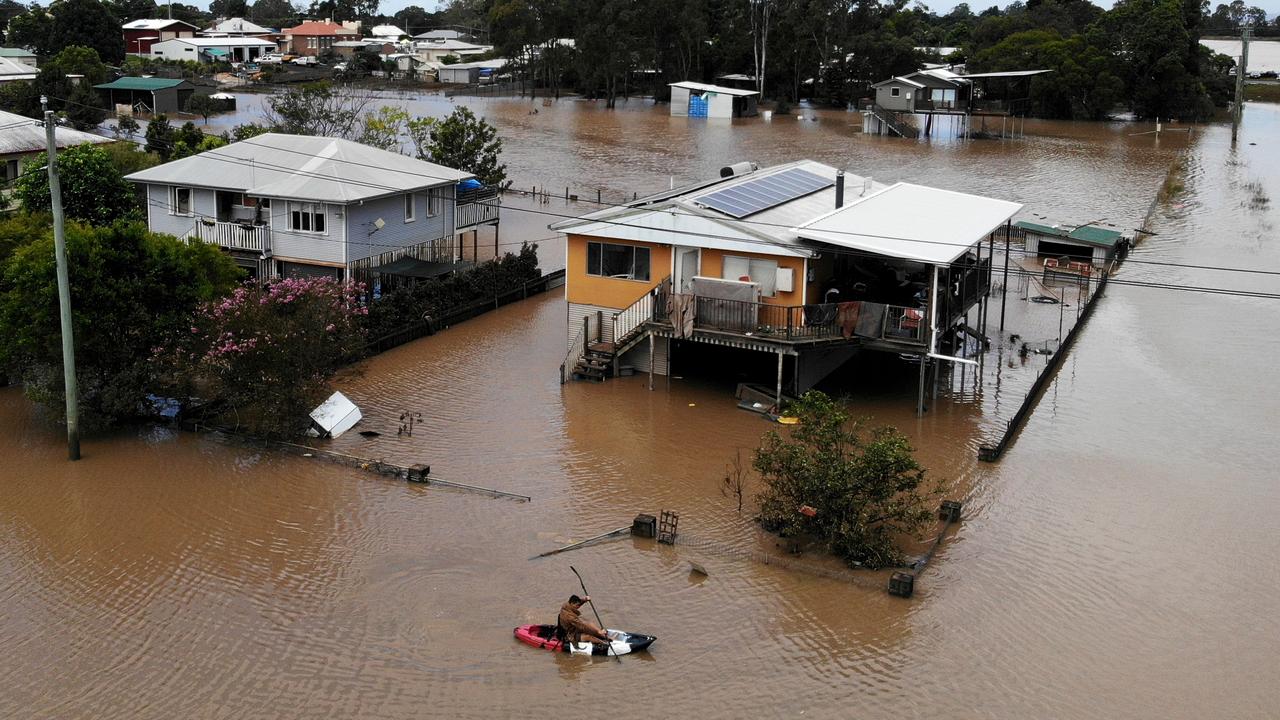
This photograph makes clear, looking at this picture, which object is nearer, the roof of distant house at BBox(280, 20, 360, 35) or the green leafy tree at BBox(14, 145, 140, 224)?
the green leafy tree at BBox(14, 145, 140, 224)

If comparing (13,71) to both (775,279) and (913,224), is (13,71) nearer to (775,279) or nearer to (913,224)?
(775,279)

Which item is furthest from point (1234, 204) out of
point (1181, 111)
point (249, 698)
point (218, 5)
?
point (218, 5)

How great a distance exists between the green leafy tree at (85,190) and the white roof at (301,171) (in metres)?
0.97

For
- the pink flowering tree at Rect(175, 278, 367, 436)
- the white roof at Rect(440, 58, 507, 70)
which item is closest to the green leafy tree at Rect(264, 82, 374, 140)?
the pink flowering tree at Rect(175, 278, 367, 436)

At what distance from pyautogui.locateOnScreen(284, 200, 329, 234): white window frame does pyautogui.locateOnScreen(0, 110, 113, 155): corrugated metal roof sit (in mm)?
12683

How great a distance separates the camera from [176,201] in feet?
115

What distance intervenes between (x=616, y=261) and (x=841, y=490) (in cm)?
1148

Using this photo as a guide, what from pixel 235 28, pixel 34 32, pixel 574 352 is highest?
pixel 235 28

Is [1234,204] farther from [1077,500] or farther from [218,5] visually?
[218,5]

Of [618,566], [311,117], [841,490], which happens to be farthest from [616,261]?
[311,117]

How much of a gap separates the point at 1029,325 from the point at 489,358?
15.0 m

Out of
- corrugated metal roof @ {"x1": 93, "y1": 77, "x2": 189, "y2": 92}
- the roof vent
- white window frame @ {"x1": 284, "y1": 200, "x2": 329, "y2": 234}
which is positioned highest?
corrugated metal roof @ {"x1": 93, "y1": 77, "x2": 189, "y2": 92}

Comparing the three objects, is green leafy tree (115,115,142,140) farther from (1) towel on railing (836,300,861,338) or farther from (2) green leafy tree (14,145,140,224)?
(1) towel on railing (836,300,861,338)

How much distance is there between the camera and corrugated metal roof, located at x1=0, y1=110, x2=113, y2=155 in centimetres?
4272
